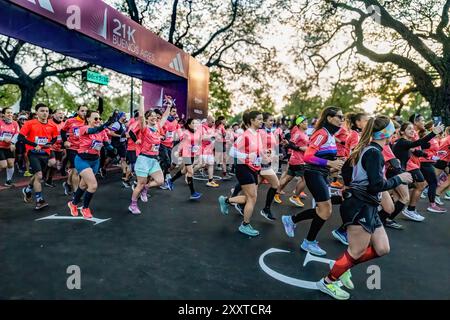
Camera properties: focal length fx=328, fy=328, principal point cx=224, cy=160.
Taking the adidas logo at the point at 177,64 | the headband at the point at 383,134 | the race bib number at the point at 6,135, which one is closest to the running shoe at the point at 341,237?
the headband at the point at 383,134

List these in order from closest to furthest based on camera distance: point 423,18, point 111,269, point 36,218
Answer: point 111,269
point 36,218
point 423,18

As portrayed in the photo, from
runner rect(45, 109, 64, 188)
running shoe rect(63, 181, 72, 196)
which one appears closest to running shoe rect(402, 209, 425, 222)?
running shoe rect(63, 181, 72, 196)

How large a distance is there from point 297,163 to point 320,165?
113 inches

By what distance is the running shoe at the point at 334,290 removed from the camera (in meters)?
3.20

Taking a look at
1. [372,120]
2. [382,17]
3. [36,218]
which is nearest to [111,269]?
[36,218]

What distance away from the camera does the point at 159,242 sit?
4609 millimetres

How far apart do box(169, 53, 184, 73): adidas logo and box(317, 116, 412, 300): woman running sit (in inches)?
408

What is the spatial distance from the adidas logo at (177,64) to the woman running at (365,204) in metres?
10.4

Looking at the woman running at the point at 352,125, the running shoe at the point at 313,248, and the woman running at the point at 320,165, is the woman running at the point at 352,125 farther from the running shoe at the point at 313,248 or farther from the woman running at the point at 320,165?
the running shoe at the point at 313,248

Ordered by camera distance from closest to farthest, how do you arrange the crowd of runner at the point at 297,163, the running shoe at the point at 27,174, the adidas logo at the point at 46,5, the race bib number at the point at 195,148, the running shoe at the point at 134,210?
the crowd of runner at the point at 297,163
the running shoe at the point at 134,210
the adidas logo at the point at 46,5
the race bib number at the point at 195,148
the running shoe at the point at 27,174

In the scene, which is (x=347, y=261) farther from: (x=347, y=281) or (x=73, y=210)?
(x=73, y=210)

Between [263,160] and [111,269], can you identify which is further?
[263,160]

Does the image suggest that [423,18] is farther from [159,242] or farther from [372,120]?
[159,242]
